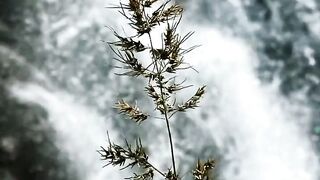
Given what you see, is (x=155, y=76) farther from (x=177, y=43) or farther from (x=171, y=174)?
(x=171, y=174)

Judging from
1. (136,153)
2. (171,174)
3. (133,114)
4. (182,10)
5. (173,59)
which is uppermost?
(182,10)

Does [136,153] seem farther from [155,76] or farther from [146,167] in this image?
[155,76]

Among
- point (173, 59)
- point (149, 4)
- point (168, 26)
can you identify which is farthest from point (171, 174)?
point (149, 4)

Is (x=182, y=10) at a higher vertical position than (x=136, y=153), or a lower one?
higher

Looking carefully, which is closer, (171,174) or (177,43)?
(171,174)

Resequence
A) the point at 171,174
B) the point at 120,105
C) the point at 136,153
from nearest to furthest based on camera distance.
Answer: the point at 171,174, the point at 136,153, the point at 120,105

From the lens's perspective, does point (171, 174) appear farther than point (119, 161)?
No

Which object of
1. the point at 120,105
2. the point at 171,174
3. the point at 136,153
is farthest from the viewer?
the point at 120,105

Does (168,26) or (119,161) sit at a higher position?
(168,26)

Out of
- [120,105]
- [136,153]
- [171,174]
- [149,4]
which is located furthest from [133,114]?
[149,4]
